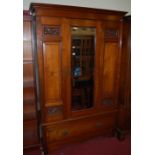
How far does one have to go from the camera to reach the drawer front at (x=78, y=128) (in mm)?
2252

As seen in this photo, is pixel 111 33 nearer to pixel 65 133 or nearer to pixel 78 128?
pixel 78 128

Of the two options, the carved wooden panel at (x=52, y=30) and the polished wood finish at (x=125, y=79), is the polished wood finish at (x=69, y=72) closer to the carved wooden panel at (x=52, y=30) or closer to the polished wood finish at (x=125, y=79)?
the carved wooden panel at (x=52, y=30)

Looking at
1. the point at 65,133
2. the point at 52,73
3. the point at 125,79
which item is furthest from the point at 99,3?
the point at 65,133

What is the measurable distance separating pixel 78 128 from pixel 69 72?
0.86m

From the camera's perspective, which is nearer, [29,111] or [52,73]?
[52,73]

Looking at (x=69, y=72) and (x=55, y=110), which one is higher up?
(x=69, y=72)

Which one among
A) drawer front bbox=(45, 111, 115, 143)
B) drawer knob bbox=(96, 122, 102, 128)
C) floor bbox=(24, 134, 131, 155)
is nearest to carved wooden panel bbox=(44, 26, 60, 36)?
drawer front bbox=(45, 111, 115, 143)

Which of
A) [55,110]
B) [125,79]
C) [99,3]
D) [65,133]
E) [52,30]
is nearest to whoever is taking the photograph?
[52,30]

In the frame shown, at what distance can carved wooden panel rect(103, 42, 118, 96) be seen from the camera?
2.38m

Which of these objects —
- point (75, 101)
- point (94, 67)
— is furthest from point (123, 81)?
point (75, 101)

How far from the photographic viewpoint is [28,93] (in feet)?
7.14

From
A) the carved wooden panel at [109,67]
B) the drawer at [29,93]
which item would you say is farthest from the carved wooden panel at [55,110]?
the carved wooden panel at [109,67]
